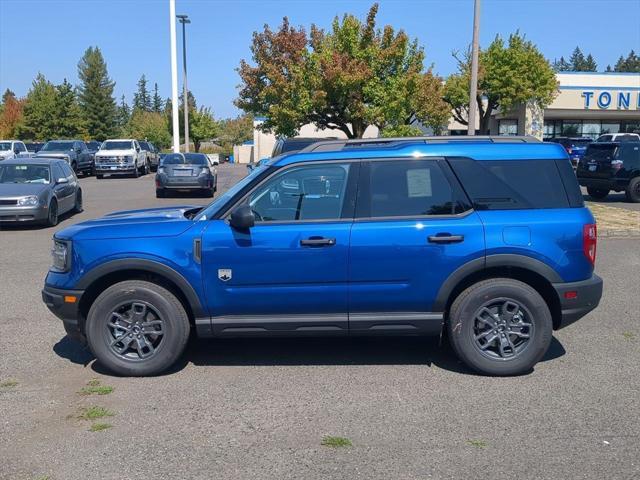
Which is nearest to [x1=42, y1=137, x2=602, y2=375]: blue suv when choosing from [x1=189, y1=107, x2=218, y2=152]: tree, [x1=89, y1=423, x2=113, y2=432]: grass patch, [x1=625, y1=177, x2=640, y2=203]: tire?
[x1=89, y1=423, x2=113, y2=432]: grass patch

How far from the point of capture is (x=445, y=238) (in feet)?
17.3

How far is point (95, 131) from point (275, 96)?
184ft

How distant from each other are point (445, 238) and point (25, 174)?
1221 cm

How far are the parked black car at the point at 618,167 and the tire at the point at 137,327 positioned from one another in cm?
1676

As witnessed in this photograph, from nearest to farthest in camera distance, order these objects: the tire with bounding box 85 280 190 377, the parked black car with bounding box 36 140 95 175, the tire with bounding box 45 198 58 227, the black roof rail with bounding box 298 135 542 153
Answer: the tire with bounding box 85 280 190 377, the black roof rail with bounding box 298 135 542 153, the tire with bounding box 45 198 58 227, the parked black car with bounding box 36 140 95 175

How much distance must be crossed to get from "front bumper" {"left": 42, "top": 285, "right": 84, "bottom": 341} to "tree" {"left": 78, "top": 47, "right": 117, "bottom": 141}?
241 ft

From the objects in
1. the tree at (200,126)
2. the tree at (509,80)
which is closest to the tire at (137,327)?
the tree at (509,80)

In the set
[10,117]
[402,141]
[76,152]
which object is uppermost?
[10,117]

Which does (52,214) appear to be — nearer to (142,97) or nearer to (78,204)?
(78,204)

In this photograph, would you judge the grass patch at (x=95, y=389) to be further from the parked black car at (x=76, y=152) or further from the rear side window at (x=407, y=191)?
the parked black car at (x=76, y=152)

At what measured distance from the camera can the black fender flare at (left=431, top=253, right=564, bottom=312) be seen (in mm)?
5301

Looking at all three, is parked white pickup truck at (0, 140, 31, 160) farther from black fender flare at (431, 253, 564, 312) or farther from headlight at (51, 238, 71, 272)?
black fender flare at (431, 253, 564, 312)

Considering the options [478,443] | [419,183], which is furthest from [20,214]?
[478,443]

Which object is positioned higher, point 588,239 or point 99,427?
point 588,239
